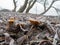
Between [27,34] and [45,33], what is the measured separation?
124 millimetres

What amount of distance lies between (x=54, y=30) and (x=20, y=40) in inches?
10.2

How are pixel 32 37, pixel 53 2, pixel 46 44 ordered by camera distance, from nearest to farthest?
1. pixel 46 44
2. pixel 32 37
3. pixel 53 2

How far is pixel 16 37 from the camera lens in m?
1.29

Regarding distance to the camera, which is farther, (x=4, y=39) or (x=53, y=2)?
(x=53, y=2)

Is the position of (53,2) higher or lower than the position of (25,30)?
lower

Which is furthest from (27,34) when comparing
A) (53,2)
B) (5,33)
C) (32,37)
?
(53,2)

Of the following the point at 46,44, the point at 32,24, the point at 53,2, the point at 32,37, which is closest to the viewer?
the point at 46,44

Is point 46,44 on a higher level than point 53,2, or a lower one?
higher

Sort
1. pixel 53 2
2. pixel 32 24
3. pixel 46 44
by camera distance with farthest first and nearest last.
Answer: pixel 53 2
pixel 32 24
pixel 46 44

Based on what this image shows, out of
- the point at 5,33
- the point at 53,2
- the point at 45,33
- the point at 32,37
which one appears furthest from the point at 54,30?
the point at 53,2

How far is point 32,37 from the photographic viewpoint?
1.28 meters

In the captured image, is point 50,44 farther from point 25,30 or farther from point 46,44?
point 25,30

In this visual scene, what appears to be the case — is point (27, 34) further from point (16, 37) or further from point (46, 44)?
point (46, 44)

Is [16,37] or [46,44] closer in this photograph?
[46,44]
